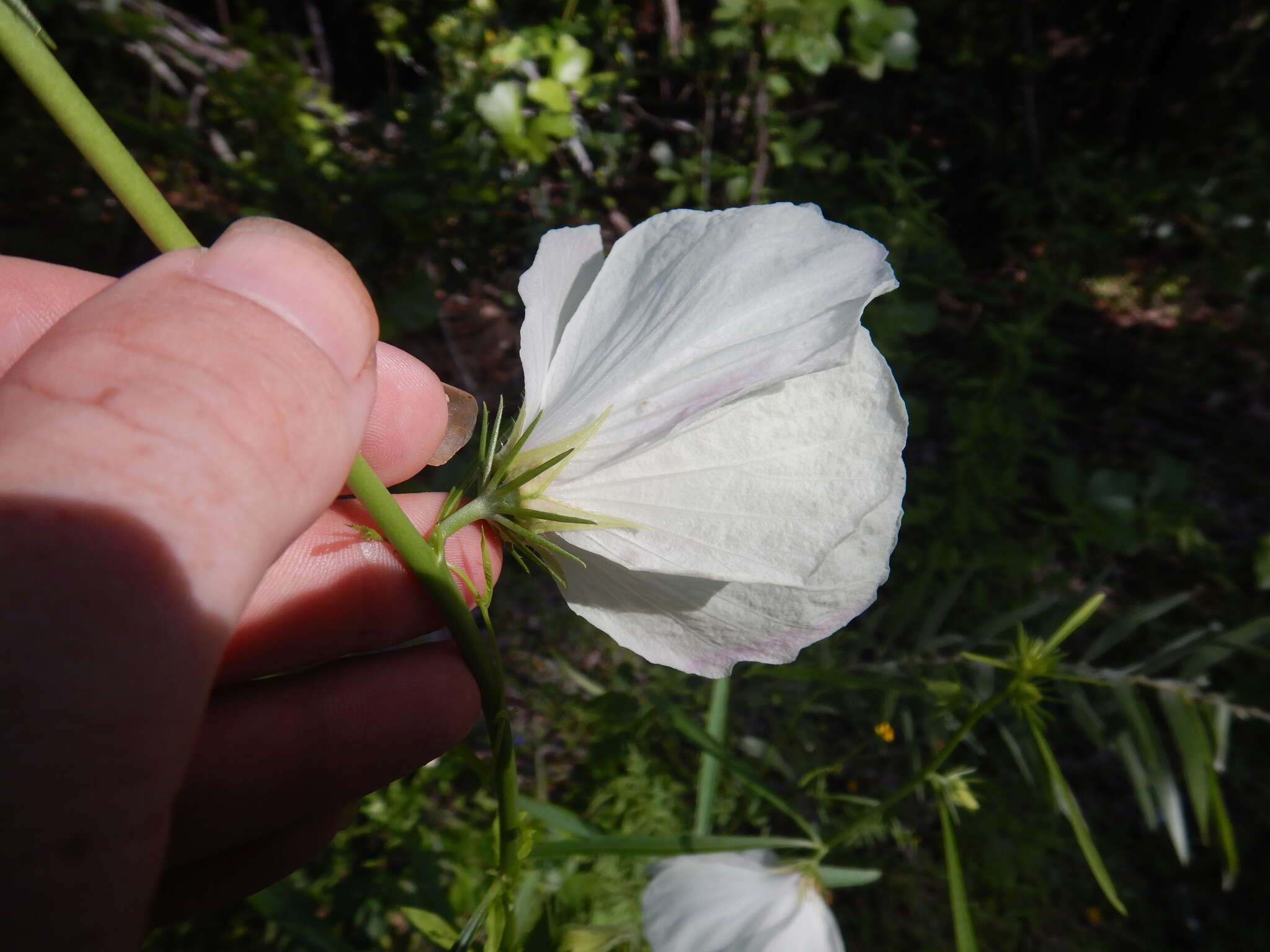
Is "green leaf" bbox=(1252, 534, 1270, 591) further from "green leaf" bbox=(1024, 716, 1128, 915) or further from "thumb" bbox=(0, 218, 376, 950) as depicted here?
"thumb" bbox=(0, 218, 376, 950)

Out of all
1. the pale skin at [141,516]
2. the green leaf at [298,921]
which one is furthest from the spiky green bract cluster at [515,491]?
the green leaf at [298,921]

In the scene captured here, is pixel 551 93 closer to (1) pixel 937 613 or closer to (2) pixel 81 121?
(1) pixel 937 613

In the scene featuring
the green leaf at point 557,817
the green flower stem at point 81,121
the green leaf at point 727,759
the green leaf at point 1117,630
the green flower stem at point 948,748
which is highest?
the green flower stem at point 81,121

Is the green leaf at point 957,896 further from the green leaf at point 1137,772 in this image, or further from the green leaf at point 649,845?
the green leaf at point 1137,772

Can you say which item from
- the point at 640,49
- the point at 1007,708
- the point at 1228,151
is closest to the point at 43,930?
the point at 1007,708

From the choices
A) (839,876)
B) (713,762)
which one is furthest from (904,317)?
(839,876)

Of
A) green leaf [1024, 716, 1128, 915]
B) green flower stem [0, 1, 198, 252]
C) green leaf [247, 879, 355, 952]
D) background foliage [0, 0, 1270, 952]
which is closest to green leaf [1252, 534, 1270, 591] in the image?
background foliage [0, 0, 1270, 952]
